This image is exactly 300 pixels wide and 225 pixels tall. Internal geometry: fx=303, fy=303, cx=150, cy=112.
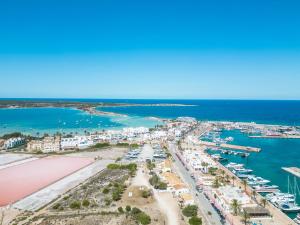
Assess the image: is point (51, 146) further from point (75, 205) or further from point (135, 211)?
point (135, 211)

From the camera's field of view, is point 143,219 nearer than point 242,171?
Yes

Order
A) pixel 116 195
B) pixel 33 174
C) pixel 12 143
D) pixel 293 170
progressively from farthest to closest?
pixel 12 143
pixel 293 170
pixel 33 174
pixel 116 195

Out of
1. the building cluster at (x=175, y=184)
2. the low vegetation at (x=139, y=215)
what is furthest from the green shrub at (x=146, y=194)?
the low vegetation at (x=139, y=215)

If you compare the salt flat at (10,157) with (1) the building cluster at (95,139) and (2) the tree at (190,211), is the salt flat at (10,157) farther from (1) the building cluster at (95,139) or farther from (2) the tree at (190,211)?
(2) the tree at (190,211)

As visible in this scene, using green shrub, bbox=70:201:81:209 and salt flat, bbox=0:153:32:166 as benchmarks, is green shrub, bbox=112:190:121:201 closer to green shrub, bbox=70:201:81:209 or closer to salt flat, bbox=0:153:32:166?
green shrub, bbox=70:201:81:209

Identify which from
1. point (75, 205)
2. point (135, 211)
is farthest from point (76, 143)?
point (135, 211)

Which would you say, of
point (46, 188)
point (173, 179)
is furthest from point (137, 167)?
point (46, 188)

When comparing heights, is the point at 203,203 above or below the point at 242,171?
above
